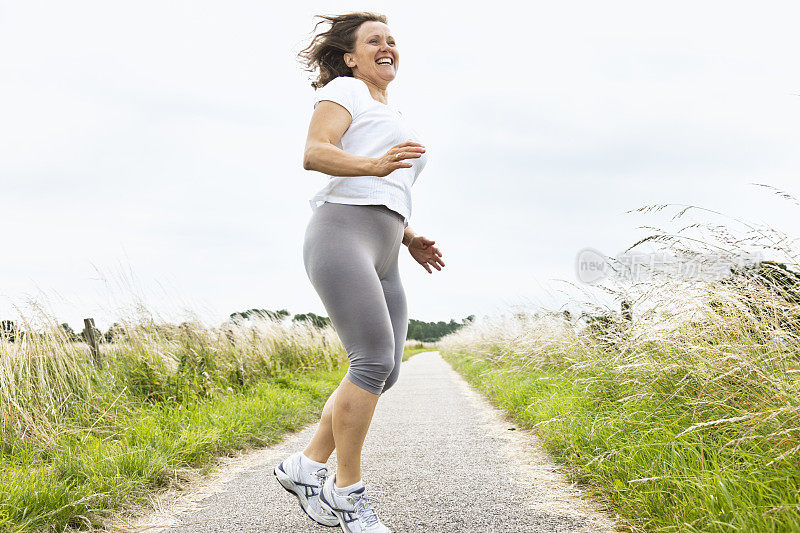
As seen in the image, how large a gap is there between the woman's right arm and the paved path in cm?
148

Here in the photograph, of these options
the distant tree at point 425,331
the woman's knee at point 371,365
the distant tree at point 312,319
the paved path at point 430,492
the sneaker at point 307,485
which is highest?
the woman's knee at point 371,365

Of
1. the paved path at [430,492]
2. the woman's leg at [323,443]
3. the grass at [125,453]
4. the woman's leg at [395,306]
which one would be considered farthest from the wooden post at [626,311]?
the grass at [125,453]

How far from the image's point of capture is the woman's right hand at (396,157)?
2.12 metres

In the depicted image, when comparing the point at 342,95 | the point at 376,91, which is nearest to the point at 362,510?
the point at 342,95

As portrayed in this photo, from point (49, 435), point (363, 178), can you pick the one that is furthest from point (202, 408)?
point (363, 178)

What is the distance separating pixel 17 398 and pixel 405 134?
383 centimetres

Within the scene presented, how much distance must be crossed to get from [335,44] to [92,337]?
4934 millimetres

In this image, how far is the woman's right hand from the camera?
2.12 metres

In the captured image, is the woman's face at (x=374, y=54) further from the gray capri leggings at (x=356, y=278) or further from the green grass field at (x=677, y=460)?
the green grass field at (x=677, y=460)

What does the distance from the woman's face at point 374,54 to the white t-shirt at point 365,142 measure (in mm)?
154

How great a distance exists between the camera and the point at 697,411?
9.91 feet

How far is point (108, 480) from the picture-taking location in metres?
3.01

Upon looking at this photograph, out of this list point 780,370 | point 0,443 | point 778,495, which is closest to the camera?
point 778,495

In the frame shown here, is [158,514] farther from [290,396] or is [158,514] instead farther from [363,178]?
[290,396]
